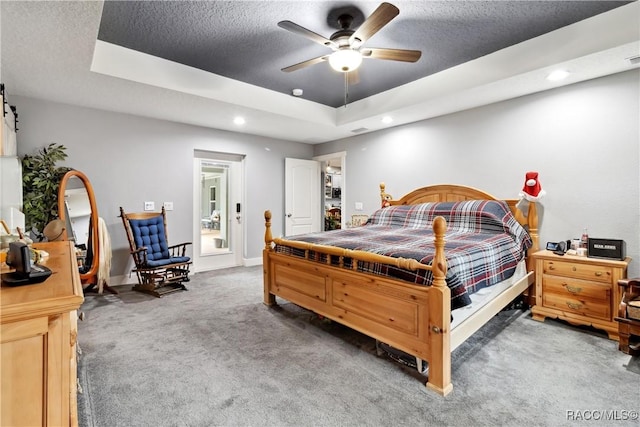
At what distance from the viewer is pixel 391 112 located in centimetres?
411

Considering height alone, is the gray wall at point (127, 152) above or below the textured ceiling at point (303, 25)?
below

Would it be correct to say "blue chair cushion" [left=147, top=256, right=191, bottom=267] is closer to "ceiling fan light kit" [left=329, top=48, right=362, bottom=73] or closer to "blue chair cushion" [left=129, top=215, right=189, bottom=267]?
"blue chair cushion" [left=129, top=215, right=189, bottom=267]

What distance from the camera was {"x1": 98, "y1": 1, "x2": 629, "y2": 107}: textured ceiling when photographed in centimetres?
→ 236

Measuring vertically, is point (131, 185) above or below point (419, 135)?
below

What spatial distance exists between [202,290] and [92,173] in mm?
2031

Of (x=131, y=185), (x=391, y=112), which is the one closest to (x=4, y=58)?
(x=131, y=185)

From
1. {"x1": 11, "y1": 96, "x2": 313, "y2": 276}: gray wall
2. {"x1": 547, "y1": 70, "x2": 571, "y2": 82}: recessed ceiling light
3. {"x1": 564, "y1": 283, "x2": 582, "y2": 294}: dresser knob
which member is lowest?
{"x1": 564, "y1": 283, "x2": 582, "y2": 294}: dresser knob

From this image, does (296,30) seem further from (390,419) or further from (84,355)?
(84,355)

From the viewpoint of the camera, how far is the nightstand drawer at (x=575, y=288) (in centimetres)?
262

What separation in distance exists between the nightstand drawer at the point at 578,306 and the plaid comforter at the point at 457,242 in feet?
1.45

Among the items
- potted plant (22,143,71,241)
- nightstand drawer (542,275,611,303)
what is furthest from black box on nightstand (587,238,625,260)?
potted plant (22,143,71,241)

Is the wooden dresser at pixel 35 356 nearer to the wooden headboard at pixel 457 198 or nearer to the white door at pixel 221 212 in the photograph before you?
the wooden headboard at pixel 457 198

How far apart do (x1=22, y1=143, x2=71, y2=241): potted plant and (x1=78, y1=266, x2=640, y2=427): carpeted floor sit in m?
1.35

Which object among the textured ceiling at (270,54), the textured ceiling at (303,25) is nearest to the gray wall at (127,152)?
the textured ceiling at (270,54)
